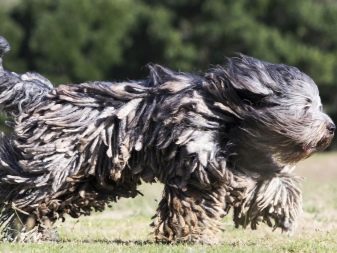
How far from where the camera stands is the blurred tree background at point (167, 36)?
30281 millimetres

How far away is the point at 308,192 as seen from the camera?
48.7ft

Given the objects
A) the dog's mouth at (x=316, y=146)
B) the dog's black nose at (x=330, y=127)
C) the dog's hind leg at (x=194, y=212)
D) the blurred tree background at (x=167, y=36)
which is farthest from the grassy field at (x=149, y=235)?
the blurred tree background at (x=167, y=36)

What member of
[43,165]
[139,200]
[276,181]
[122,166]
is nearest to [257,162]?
[276,181]

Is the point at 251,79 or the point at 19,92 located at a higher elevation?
the point at 251,79

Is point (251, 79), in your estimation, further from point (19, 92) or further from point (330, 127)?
point (19, 92)

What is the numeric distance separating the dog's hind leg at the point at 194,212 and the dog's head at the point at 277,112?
49cm

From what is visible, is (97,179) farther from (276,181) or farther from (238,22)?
(238,22)

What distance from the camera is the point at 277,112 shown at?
25.1ft

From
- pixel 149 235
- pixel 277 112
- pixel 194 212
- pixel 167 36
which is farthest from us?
pixel 167 36

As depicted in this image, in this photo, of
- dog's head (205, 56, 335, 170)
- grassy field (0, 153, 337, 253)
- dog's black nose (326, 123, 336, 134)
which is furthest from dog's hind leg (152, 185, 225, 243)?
dog's black nose (326, 123, 336, 134)

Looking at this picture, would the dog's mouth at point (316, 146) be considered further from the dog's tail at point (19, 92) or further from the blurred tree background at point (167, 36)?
the blurred tree background at point (167, 36)

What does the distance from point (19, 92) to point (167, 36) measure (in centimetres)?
2244

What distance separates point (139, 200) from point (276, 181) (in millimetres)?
6083

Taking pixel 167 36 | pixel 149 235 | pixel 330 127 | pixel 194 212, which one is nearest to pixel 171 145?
pixel 194 212
